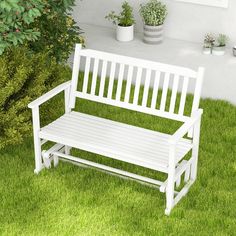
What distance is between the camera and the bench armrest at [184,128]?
4.81 meters

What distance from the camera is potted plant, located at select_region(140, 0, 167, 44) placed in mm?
8508

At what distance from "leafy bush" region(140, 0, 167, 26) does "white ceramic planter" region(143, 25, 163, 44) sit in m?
0.06

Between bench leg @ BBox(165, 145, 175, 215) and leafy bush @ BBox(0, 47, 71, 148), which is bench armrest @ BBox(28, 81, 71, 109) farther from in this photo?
bench leg @ BBox(165, 145, 175, 215)

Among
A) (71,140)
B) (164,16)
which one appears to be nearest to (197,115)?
(71,140)

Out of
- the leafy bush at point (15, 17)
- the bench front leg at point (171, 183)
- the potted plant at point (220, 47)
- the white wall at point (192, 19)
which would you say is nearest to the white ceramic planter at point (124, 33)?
the white wall at point (192, 19)

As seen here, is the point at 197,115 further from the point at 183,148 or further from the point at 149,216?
the point at 149,216

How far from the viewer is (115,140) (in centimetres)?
529

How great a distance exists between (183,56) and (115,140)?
10.5 ft

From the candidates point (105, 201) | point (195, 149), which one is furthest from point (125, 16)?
point (105, 201)

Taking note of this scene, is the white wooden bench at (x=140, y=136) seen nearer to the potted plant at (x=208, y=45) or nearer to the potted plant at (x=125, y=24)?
the potted plant at (x=208, y=45)

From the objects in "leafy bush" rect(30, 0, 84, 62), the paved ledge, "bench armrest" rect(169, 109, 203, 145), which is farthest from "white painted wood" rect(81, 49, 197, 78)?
the paved ledge

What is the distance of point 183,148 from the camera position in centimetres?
516

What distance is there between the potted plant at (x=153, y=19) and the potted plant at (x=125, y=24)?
183 millimetres

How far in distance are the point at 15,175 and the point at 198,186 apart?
5.34 ft
